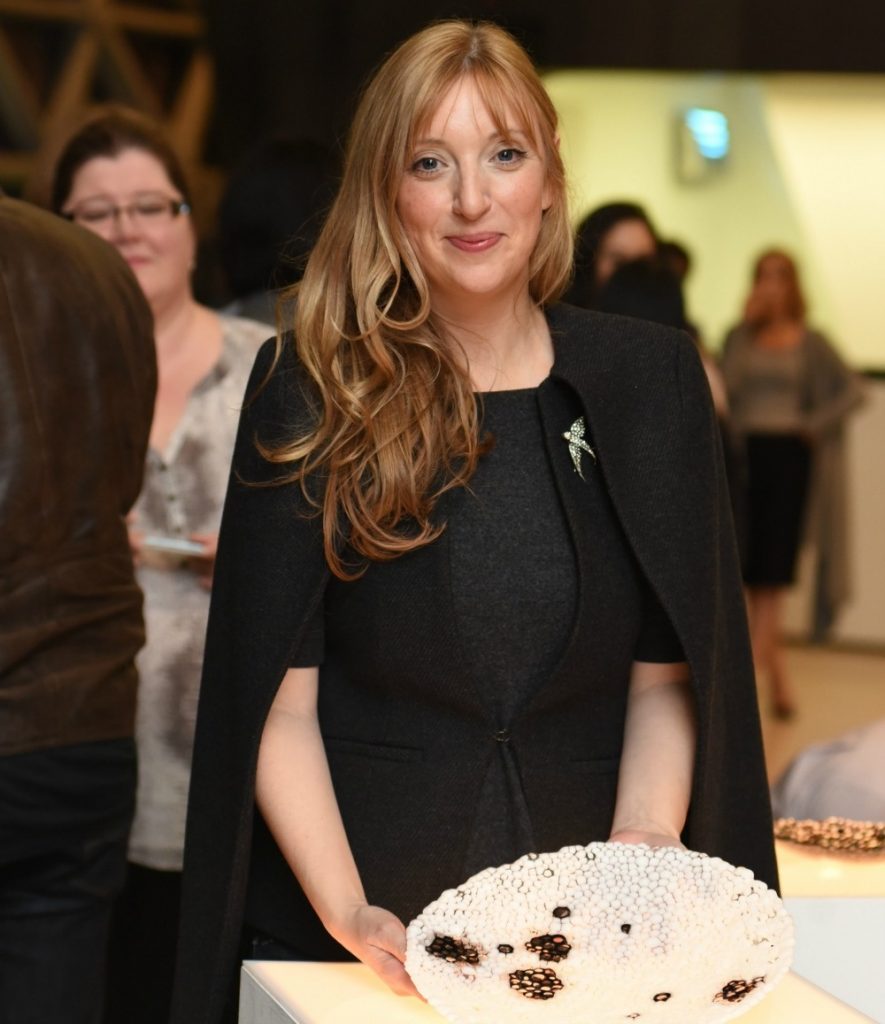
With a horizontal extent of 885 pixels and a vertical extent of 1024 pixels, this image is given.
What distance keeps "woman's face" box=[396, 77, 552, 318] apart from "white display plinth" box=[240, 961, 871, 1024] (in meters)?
0.67

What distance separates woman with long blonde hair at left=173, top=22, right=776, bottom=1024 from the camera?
5.69 feet

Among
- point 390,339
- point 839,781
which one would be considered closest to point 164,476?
point 390,339

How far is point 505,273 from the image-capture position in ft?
5.66

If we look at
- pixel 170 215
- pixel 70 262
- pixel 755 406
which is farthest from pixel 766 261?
pixel 70 262

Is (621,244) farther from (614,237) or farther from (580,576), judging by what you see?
(580,576)

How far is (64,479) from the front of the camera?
2.16 metres

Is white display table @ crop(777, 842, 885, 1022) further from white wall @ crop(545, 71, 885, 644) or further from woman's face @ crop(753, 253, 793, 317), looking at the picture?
white wall @ crop(545, 71, 885, 644)

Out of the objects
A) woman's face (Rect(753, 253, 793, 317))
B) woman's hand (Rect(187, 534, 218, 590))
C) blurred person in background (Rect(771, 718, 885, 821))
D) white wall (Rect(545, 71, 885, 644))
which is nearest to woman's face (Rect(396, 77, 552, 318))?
woman's hand (Rect(187, 534, 218, 590))

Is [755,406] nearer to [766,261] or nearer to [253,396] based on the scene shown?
[766,261]

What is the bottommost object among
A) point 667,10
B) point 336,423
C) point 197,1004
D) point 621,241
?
point 197,1004

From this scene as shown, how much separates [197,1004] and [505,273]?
2.65 ft

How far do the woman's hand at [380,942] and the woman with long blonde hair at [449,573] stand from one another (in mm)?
105

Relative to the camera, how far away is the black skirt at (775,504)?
6.76 meters

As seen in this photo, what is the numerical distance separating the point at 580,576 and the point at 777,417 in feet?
17.6
